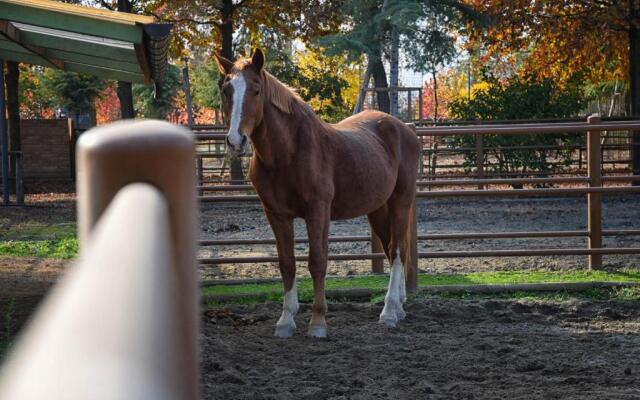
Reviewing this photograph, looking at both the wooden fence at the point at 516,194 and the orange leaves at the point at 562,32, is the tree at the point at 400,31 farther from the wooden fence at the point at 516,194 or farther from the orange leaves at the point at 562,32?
the wooden fence at the point at 516,194

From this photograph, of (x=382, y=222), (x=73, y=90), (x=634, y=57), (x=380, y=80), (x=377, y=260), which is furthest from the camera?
(x=73, y=90)

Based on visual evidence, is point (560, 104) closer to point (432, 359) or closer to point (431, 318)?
point (431, 318)

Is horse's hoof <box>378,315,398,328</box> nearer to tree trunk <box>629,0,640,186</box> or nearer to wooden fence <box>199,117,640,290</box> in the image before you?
wooden fence <box>199,117,640,290</box>

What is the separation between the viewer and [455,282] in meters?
7.42

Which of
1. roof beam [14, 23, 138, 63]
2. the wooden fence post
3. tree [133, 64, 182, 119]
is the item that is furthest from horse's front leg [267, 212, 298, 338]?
tree [133, 64, 182, 119]

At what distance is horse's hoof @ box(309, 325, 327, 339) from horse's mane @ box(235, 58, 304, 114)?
1414 millimetres

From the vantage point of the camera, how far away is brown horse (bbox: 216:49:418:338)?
5.40 meters

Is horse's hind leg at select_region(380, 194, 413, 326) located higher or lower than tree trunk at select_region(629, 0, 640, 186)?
lower

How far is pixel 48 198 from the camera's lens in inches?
694

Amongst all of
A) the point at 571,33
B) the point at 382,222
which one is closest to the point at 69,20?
the point at 382,222

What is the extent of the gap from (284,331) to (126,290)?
218 inches

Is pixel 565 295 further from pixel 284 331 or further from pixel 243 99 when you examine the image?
pixel 243 99

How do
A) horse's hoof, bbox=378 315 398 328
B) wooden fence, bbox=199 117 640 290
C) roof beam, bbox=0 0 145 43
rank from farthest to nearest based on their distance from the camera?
wooden fence, bbox=199 117 640 290 < horse's hoof, bbox=378 315 398 328 < roof beam, bbox=0 0 145 43

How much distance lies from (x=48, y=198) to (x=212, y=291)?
1133 cm
